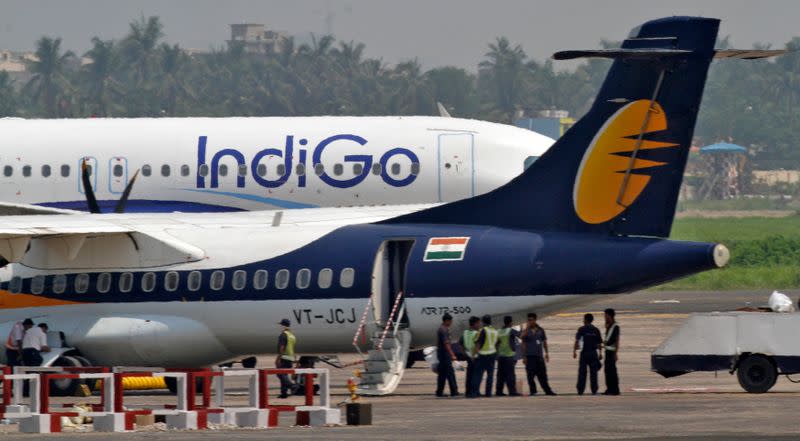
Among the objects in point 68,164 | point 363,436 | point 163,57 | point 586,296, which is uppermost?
point 163,57

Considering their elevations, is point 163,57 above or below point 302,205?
above

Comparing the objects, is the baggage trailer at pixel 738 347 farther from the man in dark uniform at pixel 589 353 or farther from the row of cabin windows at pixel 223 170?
the row of cabin windows at pixel 223 170

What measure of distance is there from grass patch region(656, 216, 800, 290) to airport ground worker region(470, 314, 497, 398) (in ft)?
107

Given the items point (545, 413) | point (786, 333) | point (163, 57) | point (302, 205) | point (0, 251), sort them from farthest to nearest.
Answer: point (163, 57) → point (302, 205) → point (0, 251) → point (786, 333) → point (545, 413)

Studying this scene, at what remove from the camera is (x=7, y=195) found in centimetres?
4366

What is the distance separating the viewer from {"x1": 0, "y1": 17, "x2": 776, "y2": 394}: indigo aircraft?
107 ft

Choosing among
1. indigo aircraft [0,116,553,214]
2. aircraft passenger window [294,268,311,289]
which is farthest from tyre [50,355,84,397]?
indigo aircraft [0,116,553,214]

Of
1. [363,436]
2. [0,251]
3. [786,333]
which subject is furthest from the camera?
[0,251]

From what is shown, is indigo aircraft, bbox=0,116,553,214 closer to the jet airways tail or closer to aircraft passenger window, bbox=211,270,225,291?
aircraft passenger window, bbox=211,270,225,291

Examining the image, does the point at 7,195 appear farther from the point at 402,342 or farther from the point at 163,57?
the point at 163,57

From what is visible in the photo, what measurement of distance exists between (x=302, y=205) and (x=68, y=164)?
20.2 ft

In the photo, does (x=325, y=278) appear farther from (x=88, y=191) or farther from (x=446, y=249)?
(x=88, y=191)

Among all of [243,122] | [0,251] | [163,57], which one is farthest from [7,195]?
[163,57]

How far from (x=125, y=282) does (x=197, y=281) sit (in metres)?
1.62
